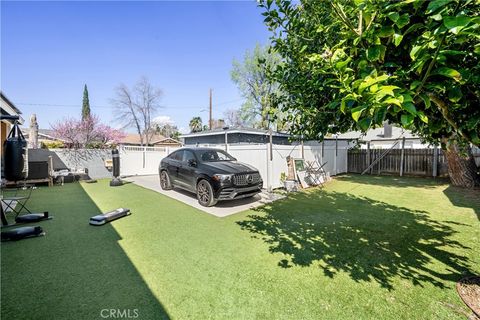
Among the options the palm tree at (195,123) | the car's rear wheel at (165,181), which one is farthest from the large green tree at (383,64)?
the palm tree at (195,123)

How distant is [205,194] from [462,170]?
1065cm

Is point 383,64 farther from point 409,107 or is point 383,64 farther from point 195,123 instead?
point 195,123

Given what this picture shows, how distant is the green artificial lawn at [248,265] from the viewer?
7.55 ft

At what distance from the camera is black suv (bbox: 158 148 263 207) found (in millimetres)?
5926

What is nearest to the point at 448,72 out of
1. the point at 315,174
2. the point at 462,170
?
the point at 315,174

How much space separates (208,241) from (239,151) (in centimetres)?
555

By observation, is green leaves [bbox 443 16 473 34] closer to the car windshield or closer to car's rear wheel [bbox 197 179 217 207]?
car's rear wheel [bbox 197 179 217 207]

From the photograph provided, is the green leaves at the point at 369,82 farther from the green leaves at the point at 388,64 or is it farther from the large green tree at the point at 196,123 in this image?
the large green tree at the point at 196,123

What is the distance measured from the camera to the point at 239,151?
9164 mm

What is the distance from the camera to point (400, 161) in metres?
12.5

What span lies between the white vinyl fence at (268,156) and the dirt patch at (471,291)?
5.62 m

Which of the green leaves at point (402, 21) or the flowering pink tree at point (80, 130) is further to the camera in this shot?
the flowering pink tree at point (80, 130)

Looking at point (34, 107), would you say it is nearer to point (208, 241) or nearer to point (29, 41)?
point (29, 41)

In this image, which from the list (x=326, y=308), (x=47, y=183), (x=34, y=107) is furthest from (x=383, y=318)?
(x=34, y=107)
